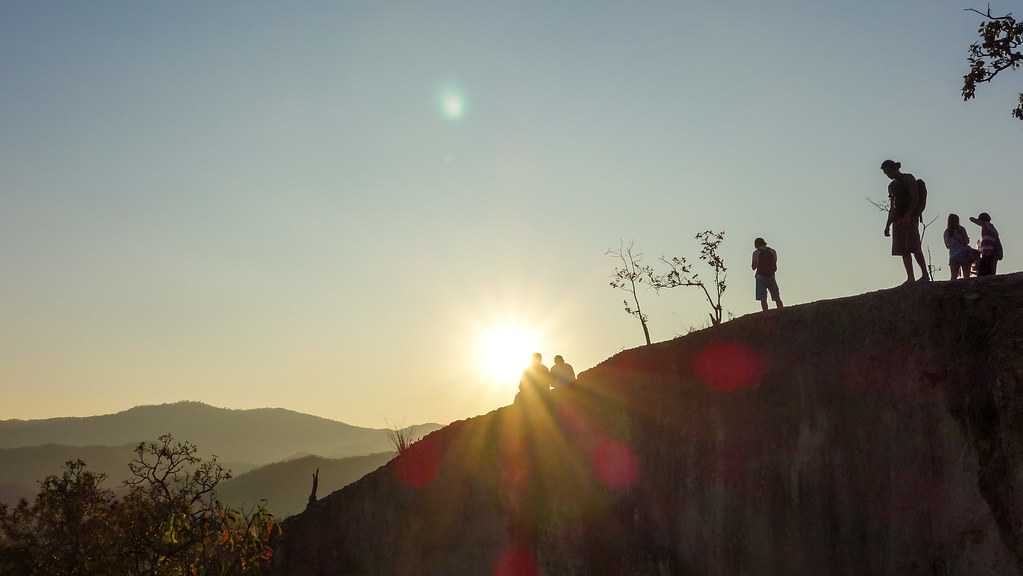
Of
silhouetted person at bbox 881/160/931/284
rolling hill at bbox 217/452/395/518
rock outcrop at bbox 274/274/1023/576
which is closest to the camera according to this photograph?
rock outcrop at bbox 274/274/1023/576

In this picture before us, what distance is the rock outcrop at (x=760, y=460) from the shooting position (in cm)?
1333

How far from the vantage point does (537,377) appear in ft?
76.2

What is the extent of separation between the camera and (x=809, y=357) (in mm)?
16328

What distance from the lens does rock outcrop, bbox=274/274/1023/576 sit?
43.7 feet

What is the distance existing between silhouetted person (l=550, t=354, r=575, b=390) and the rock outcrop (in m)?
0.38

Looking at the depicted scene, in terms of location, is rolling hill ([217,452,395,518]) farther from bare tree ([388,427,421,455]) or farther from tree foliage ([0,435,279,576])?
tree foliage ([0,435,279,576])

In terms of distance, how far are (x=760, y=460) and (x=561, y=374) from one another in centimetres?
728

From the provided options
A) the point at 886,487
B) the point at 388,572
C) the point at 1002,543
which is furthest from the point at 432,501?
the point at 1002,543

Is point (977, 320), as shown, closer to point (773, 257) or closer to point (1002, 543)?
point (1002, 543)

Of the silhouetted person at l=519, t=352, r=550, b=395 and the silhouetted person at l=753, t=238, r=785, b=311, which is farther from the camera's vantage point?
the silhouetted person at l=519, t=352, r=550, b=395

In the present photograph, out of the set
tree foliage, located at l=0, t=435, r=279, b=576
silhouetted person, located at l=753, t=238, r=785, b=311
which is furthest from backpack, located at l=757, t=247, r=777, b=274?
tree foliage, located at l=0, t=435, r=279, b=576

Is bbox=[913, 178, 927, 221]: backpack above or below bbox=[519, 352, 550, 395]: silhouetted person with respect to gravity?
above

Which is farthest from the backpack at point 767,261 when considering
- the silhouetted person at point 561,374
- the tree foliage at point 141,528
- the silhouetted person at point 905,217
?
the tree foliage at point 141,528

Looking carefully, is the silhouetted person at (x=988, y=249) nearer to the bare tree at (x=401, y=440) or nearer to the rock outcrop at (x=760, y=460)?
the rock outcrop at (x=760, y=460)
